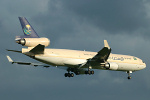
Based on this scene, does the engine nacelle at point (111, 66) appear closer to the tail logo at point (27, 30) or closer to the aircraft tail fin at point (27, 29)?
the aircraft tail fin at point (27, 29)

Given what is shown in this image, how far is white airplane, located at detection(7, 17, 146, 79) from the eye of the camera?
40.2 metres

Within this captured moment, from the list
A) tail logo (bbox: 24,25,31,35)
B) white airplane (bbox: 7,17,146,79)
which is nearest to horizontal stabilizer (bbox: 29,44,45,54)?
white airplane (bbox: 7,17,146,79)

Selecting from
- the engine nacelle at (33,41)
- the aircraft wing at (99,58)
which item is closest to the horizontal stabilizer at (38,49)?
the engine nacelle at (33,41)

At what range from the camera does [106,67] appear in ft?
153

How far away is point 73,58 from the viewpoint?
44625 millimetres

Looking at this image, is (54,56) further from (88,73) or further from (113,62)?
(113,62)

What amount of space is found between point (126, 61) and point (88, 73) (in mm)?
7958

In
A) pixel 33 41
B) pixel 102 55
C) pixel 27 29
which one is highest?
pixel 27 29

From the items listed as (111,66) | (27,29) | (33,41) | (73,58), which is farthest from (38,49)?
(111,66)

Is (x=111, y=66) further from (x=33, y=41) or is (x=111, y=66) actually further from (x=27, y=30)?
(x=27, y=30)

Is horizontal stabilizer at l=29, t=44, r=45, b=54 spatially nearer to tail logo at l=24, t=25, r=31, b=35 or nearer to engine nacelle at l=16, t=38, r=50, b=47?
engine nacelle at l=16, t=38, r=50, b=47

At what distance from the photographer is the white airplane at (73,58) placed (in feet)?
132

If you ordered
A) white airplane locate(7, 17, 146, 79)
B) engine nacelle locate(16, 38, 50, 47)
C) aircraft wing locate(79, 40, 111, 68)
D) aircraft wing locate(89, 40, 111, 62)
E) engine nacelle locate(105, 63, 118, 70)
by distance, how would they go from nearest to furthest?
engine nacelle locate(16, 38, 50, 47) < white airplane locate(7, 17, 146, 79) < aircraft wing locate(89, 40, 111, 62) < aircraft wing locate(79, 40, 111, 68) < engine nacelle locate(105, 63, 118, 70)

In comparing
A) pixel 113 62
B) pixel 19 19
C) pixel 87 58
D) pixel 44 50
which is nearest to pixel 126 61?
pixel 113 62
